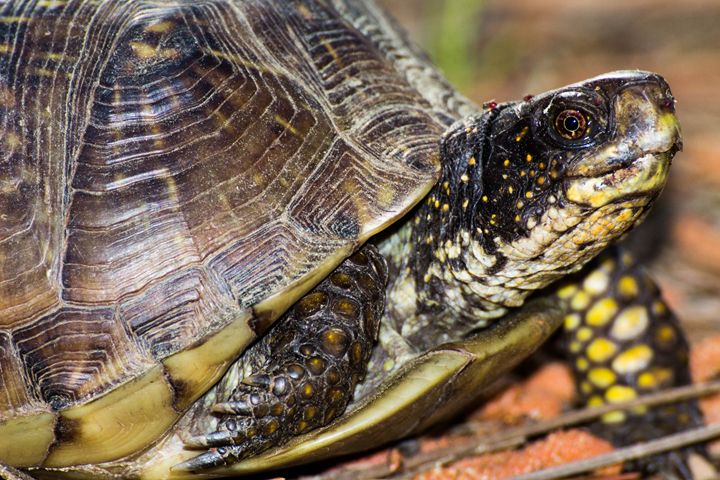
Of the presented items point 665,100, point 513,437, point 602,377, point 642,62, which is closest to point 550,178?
point 665,100

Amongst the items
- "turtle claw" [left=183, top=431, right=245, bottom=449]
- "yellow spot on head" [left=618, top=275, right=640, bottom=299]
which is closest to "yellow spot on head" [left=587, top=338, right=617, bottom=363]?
"yellow spot on head" [left=618, top=275, right=640, bottom=299]

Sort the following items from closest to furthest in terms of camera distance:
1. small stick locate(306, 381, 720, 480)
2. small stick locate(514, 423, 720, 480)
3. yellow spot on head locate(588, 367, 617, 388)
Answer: small stick locate(514, 423, 720, 480) < small stick locate(306, 381, 720, 480) < yellow spot on head locate(588, 367, 617, 388)

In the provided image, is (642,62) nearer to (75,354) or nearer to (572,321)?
(572,321)

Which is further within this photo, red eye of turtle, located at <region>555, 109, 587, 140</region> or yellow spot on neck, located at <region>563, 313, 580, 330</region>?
yellow spot on neck, located at <region>563, 313, 580, 330</region>

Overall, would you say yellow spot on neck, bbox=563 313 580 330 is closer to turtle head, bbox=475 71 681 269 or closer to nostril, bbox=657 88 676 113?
turtle head, bbox=475 71 681 269

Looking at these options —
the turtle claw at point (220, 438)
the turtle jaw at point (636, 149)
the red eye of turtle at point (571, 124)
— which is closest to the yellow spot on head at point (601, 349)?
the turtle jaw at point (636, 149)

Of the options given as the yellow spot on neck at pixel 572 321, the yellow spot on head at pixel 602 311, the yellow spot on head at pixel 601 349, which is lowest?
the yellow spot on head at pixel 601 349

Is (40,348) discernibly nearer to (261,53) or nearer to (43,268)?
(43,268)

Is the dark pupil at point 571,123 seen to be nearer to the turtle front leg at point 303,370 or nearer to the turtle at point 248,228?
the turtle at point 248,228
